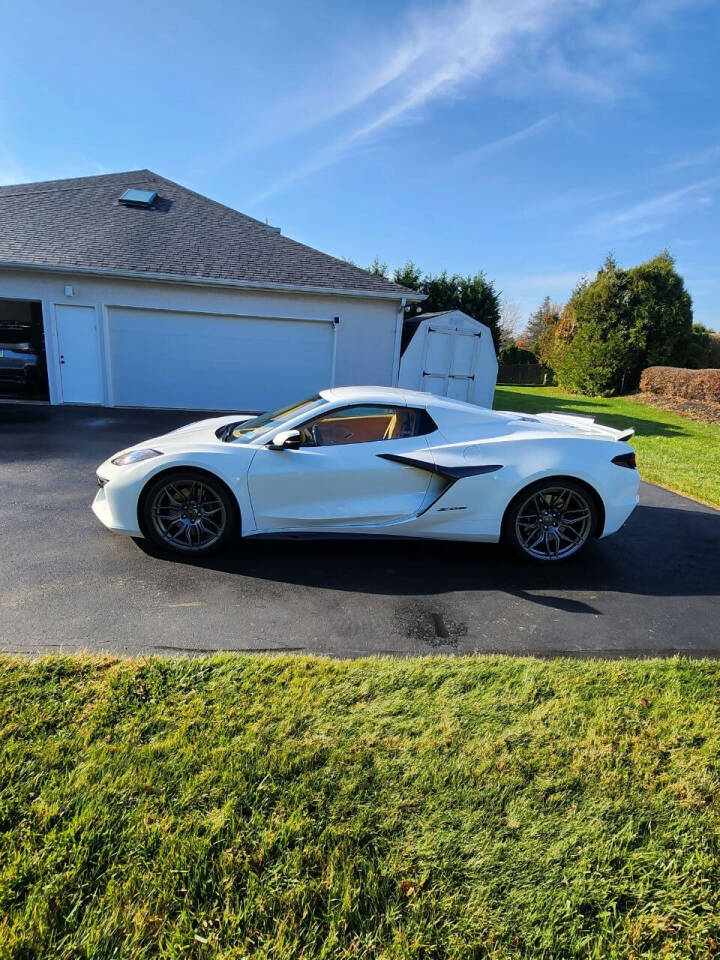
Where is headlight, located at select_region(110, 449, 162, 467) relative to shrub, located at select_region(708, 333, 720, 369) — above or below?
below

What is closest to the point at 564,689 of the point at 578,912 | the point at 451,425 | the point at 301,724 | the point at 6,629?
the point at 578,912

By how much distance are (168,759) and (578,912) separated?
146 centimetres

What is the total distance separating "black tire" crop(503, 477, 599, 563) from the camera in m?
4.01

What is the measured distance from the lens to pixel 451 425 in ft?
13.4

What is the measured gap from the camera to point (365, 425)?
13.3ft

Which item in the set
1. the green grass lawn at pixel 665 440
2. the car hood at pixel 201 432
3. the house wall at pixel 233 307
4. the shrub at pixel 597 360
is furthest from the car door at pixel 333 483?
the shrub at pixel 597 360

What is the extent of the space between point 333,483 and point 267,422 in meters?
0.94

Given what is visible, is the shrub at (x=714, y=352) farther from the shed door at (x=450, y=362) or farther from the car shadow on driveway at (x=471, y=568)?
the car shadow on driveway at (x=471, y=568)

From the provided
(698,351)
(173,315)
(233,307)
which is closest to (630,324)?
(698,351)

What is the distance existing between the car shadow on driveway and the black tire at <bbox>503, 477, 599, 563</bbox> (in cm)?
13

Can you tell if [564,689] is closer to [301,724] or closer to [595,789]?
[595,789]

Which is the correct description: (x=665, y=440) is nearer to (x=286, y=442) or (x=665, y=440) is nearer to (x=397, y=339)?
(x=397, y=339)

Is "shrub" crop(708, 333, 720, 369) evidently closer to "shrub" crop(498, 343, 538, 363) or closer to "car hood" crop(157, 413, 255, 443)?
"shrub" crop(498, 343, 538, 363)

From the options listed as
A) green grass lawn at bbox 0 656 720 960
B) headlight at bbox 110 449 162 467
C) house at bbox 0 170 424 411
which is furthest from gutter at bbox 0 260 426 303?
green grass lawn at bbox 0 656 720 960
